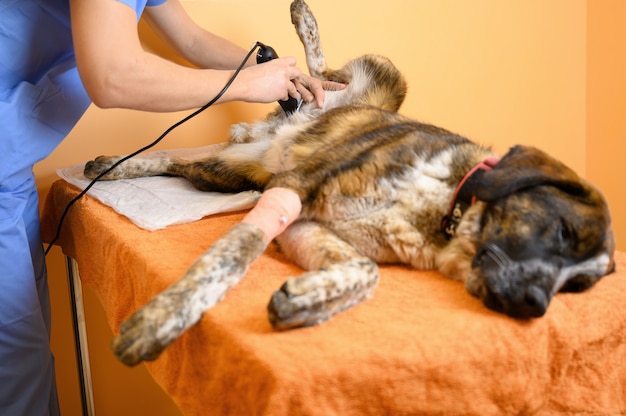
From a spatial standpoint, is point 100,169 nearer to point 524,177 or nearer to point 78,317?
point 78,317

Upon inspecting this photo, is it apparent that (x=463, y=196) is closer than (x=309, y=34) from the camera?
Yes

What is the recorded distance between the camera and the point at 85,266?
164 cm

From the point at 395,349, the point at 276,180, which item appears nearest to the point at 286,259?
the point at 276,180

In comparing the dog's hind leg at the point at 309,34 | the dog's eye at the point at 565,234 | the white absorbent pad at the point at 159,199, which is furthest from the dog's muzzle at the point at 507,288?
the dog's hind leg at the point at 309,34

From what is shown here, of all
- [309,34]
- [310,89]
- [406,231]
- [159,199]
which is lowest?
[159,199]

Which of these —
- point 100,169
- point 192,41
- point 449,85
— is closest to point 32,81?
point 100,169

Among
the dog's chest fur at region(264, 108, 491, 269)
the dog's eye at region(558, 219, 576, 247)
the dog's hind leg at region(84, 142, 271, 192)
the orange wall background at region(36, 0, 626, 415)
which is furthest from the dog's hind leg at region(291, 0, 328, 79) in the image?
the dog's eye at region(558, 219, 576, 247)

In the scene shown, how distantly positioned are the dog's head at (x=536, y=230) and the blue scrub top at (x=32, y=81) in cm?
84

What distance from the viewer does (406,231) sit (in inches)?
48.5

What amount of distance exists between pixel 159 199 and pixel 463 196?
80 centimetres

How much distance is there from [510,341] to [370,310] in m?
0.22

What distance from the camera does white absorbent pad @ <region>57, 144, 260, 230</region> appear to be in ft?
4.82

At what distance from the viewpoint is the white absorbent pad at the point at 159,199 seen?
1.47m

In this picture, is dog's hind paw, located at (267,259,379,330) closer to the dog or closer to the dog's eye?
the dog
